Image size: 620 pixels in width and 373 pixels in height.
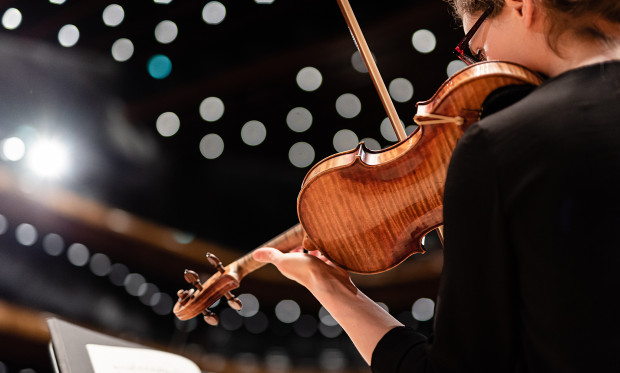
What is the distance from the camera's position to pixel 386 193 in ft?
2.49

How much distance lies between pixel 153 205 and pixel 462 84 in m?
2.97

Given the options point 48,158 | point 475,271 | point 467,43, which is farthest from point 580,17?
point 48,158

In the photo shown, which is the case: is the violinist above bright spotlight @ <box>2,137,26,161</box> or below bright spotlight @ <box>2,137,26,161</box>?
below

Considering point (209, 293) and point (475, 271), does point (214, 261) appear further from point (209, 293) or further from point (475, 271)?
point (475, 271)

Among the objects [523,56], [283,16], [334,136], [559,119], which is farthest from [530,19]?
[334,136]

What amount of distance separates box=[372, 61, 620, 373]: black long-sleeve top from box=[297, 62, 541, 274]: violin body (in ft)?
0.52

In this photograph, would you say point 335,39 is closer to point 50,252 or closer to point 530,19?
point 50,252

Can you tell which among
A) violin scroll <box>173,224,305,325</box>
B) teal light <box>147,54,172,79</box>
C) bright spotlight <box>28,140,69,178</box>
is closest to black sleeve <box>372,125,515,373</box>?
violin scroll <box>173,224,305,325</box>

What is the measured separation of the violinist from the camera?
481mm

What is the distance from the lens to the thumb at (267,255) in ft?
2.91

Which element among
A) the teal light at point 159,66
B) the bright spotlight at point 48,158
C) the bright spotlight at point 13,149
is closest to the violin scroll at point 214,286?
A: the bright spotlight at point 13,149

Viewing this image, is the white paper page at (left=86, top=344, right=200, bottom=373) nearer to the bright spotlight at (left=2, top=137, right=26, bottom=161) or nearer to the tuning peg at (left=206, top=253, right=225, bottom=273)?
the tuning peg at (left=206, top=253, right=225, bottom=273)

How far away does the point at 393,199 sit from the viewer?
0.76 meters

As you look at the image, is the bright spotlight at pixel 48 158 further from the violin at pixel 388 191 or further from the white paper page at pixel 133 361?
the violin at pixel 388 191
